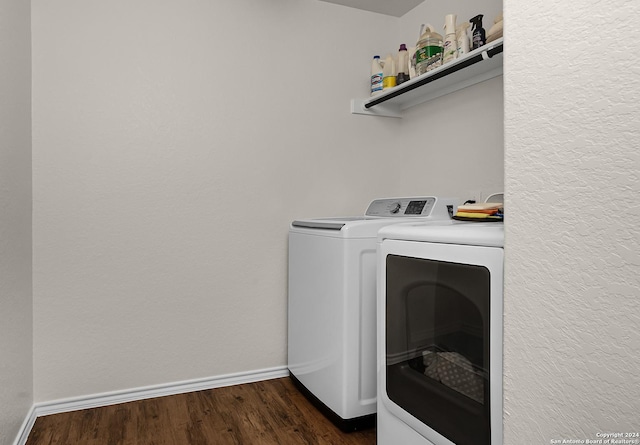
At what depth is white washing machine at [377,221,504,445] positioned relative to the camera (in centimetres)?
108

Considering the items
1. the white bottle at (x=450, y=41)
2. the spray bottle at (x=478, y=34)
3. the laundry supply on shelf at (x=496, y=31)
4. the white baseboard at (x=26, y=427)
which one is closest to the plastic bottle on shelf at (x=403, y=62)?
the white bottle at (x=450, y=41)

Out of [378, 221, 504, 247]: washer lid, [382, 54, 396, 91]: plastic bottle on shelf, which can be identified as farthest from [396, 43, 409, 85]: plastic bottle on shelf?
[378, 221, 504, 247]: washer lid

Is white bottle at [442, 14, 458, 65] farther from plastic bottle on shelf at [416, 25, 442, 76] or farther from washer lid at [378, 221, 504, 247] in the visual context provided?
washer lid at [378, 221, 504, 247]

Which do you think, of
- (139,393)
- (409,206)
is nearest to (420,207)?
(409,206)

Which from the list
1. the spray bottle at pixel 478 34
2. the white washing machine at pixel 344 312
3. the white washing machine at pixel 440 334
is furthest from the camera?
the spray bottle at pixel 478 34

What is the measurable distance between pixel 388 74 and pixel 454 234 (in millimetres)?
1594

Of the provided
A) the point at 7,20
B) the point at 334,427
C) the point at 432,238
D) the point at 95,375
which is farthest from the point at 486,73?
the point at 95,375

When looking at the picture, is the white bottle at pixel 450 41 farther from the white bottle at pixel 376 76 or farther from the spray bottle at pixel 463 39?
the white bottle at pixel 376 76

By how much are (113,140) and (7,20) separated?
2.04 feet

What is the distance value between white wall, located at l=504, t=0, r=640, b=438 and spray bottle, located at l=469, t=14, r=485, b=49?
1.06 m

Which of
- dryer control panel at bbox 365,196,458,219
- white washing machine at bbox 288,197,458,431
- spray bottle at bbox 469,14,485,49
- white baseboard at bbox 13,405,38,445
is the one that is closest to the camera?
white baseboard at bbox 13,405,38,445

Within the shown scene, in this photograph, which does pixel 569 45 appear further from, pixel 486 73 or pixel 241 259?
pixel 241 259

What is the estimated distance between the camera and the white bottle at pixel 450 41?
1.97 meters

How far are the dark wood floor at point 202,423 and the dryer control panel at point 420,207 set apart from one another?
3.26ft
